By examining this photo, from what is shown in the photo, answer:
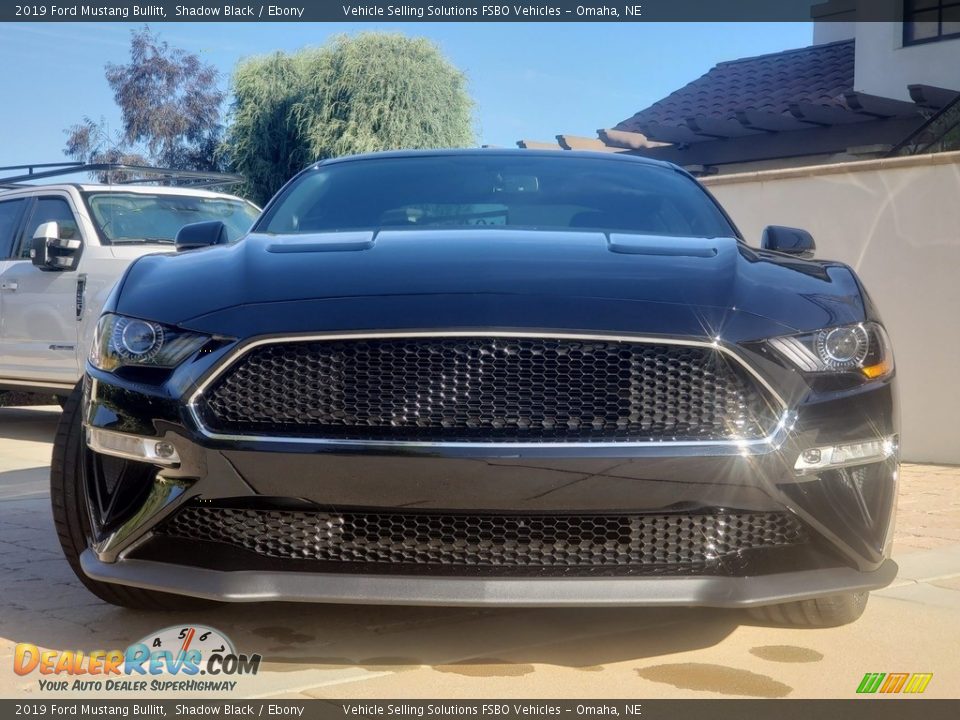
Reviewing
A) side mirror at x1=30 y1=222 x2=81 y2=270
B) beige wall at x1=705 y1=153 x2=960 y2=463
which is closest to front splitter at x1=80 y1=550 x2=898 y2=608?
beige wall at x1=705 y1=153 x2=960 y2=463

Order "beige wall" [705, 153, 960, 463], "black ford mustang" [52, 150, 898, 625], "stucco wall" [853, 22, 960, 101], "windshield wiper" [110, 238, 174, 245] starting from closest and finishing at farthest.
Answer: "black ford mustang" [52, 150, 898, 625]
"beige wall" [705, 153, 960, 463]
"windshield wiper" [110, 238, 174, 245]
"stucco wall" [853, 22, 960, 101]

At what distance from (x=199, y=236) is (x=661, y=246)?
5.48ft

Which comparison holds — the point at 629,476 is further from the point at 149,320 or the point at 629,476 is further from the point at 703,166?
the point at 703,166

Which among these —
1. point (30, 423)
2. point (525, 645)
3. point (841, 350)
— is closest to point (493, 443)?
point (525, 645)

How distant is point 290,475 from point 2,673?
891mm

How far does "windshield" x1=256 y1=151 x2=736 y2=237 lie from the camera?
4156 millimetres

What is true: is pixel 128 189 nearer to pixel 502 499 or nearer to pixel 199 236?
pixel 199 236

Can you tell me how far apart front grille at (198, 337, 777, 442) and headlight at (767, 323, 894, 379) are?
15 centimetres

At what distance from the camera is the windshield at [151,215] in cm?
856

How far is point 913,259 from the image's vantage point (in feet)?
24.3

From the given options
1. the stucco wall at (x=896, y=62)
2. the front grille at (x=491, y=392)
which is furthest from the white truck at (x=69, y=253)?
the stucco wall at (x=896, y=62)

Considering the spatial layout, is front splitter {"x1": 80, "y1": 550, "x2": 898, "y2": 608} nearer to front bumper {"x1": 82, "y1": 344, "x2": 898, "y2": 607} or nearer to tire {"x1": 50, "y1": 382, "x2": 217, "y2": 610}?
front bumper {"x1": 82, "y1": 344, "x2": 898, "y2": 607}

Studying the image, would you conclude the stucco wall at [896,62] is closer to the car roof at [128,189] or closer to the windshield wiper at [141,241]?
the car roof at [128,189]

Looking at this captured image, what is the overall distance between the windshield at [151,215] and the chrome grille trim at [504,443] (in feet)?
19.2
